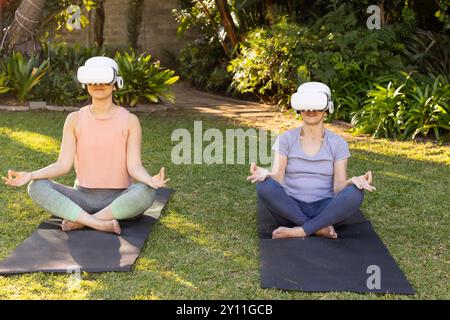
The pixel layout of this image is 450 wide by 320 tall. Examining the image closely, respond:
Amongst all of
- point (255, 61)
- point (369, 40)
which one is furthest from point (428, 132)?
point (255, 61)

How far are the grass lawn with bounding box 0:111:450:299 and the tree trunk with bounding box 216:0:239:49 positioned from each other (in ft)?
10.6

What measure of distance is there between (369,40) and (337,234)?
16.2ft

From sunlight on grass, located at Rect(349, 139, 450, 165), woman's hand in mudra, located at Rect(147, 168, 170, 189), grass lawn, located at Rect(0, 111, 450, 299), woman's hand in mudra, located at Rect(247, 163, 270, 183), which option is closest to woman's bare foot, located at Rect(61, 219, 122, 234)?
grass lawn, located at Rect(0, 111, 450, 299)

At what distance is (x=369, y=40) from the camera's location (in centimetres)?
873

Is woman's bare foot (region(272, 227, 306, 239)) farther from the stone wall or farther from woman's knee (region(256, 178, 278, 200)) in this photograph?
the stone wall

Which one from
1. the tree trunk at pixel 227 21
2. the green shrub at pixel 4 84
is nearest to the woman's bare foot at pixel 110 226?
the green shrub at pixel 4 84

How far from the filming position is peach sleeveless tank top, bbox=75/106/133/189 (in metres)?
4.50

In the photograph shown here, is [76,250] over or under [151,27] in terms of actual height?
under

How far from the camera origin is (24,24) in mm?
9383

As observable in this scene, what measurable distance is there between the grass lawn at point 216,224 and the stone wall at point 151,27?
21.4ft

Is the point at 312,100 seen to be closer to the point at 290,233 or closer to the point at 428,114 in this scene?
the point at 290,233

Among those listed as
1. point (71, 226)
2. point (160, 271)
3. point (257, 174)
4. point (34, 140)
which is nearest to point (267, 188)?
point (257, 174)

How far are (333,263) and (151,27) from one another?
1076cm
